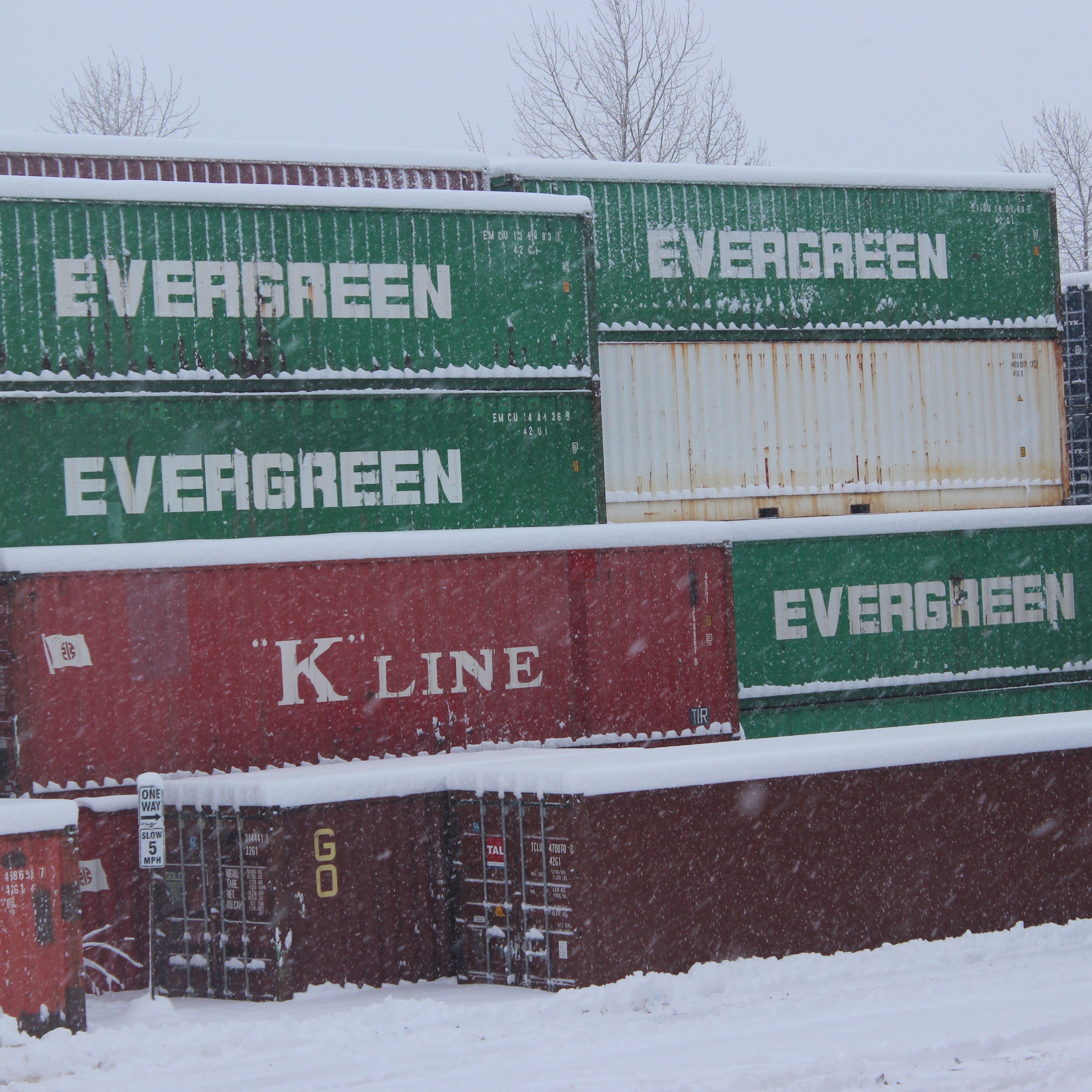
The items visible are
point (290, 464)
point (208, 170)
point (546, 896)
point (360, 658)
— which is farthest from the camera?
point (208, 170)

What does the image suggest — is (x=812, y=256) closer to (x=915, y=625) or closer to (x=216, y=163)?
(x=915, y=625)

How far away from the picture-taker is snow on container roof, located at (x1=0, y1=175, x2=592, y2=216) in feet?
45.3

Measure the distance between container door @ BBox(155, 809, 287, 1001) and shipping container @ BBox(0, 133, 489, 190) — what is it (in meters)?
7.25

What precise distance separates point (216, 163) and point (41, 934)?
944 cm

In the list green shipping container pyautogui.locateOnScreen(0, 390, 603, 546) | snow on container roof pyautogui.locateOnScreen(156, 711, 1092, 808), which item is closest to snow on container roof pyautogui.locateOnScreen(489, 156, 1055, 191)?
green shipping container pyautogui.locateOnScreen(0, 390, 603, 546)

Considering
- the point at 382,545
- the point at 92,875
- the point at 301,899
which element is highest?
the point at 382,545

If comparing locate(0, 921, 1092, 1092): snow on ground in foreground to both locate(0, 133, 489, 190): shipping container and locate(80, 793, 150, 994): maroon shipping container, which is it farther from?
locate(0, 133, 489, 190): shipping container

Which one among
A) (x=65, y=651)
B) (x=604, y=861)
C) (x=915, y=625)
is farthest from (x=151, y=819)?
(x=915, y=625)

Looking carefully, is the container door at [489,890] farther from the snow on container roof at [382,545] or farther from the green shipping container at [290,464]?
the green shipping container at [290,464]

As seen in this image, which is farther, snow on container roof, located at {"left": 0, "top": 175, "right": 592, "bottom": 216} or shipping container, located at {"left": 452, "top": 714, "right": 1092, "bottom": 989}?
snow on container roof, located at {"left": 0, "top": 175, "right": 592, "bottom": 216}

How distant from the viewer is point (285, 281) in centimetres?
1467

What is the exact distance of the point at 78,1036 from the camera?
937 centimetres

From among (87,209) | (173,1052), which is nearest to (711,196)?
(87,209)

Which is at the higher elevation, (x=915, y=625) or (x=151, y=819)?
(x=915, y=625)
